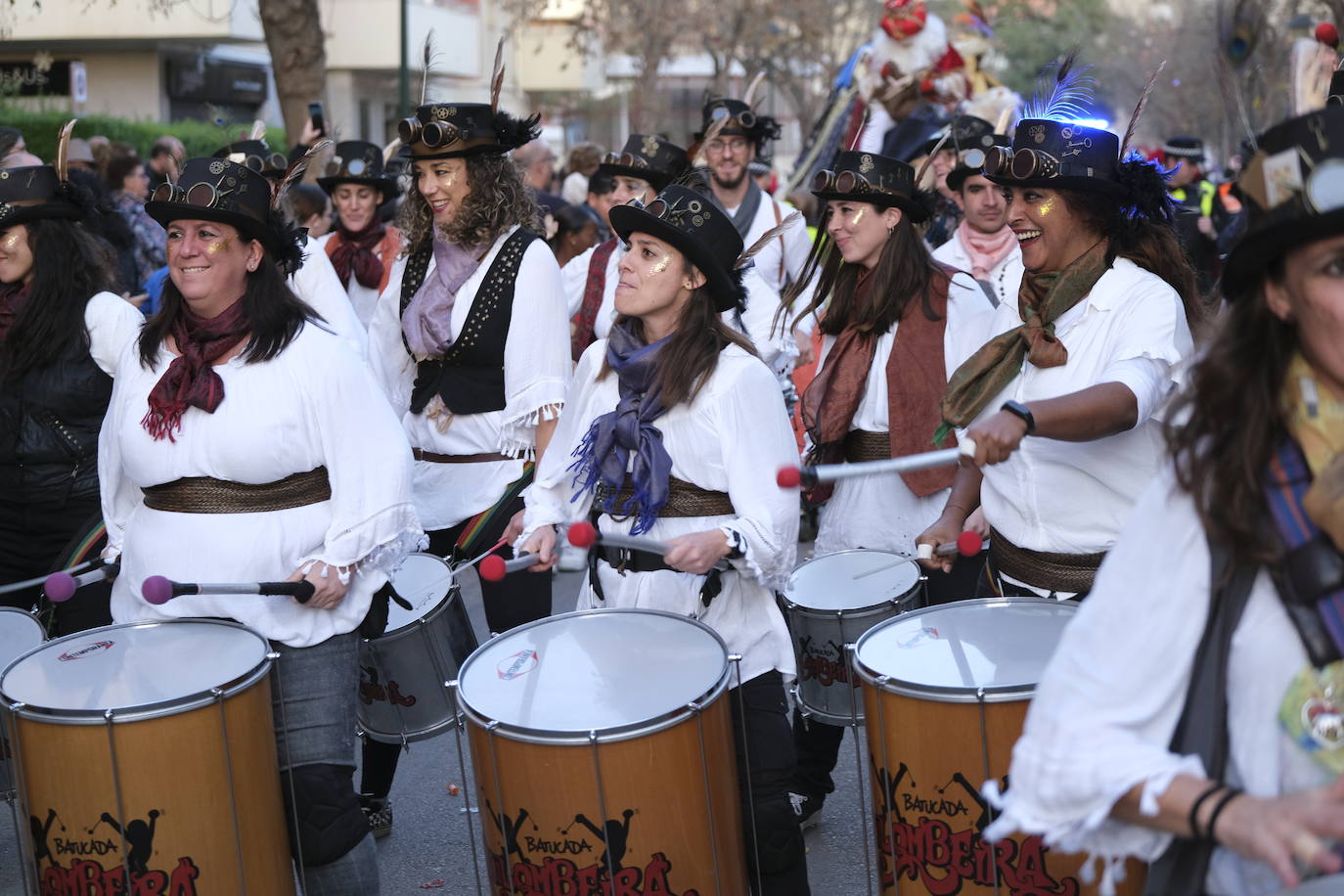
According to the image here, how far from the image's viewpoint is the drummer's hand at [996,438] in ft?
9.11

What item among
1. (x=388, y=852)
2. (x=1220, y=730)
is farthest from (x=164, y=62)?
(x=1220, y=730)

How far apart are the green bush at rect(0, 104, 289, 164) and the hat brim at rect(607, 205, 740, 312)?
13695 millimetres

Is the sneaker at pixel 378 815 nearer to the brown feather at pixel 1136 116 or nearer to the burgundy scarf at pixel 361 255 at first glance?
the brown feather at pixel 1136 116

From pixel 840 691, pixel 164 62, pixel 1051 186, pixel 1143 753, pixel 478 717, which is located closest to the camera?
pixel 1143 753

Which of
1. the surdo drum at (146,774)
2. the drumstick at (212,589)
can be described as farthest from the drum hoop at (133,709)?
the drumstick at (212,589)

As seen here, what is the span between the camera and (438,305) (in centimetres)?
514

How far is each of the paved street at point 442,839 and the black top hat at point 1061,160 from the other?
2064 millimetres

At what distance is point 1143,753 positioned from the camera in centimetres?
193

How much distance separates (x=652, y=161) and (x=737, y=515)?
406 cm

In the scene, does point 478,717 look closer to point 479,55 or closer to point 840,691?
point 840,691

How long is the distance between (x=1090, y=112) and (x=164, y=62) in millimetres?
28391

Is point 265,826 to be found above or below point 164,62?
below

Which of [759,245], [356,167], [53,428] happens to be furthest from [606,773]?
[356,167]

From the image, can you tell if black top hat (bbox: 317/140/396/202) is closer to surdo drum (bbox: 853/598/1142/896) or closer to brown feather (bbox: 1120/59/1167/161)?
brown feather (bbox: 1120/59/1167/161)
